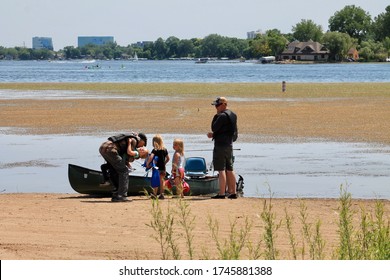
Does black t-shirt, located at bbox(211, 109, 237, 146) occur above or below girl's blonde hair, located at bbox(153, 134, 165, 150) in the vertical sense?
above

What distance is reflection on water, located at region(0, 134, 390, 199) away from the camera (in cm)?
1975

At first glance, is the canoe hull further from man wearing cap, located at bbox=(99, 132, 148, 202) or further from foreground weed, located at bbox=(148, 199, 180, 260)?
foreground weed, located at bbox=(148, 199, 180, 260)

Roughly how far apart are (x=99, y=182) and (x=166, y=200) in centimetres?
138

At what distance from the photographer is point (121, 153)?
1678 cm

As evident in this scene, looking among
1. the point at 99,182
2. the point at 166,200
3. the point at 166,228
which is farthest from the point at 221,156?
the point at 166,228

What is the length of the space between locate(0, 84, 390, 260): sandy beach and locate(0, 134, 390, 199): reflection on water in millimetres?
1518

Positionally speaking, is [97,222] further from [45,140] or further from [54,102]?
[54,102]

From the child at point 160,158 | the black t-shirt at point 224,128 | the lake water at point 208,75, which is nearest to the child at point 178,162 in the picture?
the child at point 160,158

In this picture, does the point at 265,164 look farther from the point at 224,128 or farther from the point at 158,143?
the point at 158,143

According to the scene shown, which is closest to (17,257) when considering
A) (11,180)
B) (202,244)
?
(202,244)

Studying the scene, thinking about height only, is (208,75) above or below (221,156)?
below

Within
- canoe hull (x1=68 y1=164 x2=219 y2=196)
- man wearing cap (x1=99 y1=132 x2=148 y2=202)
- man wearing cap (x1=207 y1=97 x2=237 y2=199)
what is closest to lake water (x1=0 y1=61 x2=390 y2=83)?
canoe hull (x1=68 y1=164 x2=219 y2=196)

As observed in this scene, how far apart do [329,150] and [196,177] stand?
8.42 meters

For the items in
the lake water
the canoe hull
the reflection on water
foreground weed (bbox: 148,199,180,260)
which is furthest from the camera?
the lake water
